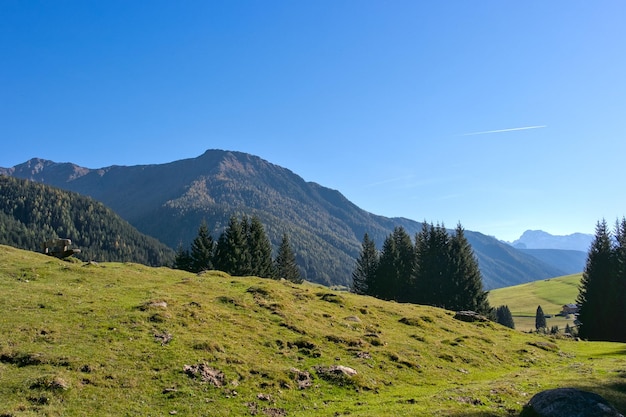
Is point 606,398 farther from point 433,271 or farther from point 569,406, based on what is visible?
point 433,271

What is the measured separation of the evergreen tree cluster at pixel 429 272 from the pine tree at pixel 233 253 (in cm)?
3863

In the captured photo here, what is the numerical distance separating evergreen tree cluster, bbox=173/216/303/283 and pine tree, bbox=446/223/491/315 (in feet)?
151

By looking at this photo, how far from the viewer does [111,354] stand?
71.5 feet

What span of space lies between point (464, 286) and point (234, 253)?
182 ft

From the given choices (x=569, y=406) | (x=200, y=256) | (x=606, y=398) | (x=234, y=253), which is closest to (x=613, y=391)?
(x=606, y=398)

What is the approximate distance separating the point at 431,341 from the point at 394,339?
4.08 meters

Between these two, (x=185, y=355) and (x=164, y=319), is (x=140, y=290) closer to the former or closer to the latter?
(x=164, y=319)

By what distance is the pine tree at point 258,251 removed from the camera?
96669mm

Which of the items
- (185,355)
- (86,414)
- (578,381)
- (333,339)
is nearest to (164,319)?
(185,355)

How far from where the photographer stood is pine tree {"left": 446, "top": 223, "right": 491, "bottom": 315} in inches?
3501

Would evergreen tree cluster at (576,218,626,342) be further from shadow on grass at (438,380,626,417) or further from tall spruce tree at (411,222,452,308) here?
shadow on grass at (438,380,626,417)

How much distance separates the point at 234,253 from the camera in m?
90.1

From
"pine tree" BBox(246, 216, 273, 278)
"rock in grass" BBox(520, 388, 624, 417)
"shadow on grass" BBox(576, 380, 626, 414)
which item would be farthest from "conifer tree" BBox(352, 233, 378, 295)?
"rock in grass" BBox(520, 388, 624, 417)

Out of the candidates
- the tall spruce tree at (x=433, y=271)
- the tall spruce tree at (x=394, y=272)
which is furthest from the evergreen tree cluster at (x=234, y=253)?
the tall spruce tree at (x=433, y=271)
